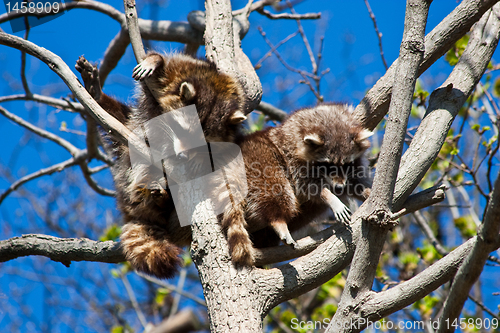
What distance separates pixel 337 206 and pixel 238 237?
0.75m

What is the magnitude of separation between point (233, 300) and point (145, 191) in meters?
1.35

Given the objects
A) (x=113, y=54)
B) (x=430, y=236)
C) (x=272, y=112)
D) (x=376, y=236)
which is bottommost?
(x=376, y=236)

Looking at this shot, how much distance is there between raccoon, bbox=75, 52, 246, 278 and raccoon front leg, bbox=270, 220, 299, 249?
0.79 metres

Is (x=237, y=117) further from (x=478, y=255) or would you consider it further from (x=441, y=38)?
(x=478, y=255)

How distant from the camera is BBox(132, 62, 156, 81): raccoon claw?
3.37 metres

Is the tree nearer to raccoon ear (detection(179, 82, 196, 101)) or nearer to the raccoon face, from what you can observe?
the raccoon face

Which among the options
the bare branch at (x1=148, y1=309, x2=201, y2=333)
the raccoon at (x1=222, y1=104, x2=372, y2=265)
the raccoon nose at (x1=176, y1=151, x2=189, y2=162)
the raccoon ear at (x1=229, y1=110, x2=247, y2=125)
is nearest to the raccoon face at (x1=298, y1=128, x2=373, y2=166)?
the raccoon at (x1=222, y1=104, x2=372, y2=265)

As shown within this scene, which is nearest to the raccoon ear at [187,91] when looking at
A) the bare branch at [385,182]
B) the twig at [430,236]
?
the bare branch at [385,182]

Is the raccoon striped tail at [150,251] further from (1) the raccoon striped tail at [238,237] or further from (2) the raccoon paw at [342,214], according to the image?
(2) the raccoon paw at [342,214]

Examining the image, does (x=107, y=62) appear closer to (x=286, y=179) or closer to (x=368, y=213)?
(x=286, y=179)

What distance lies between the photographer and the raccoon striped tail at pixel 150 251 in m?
3.21

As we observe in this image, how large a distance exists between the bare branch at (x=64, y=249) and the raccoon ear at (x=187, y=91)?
1.32 m

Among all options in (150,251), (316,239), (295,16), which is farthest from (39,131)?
(316,239)

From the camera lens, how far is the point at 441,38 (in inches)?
125
